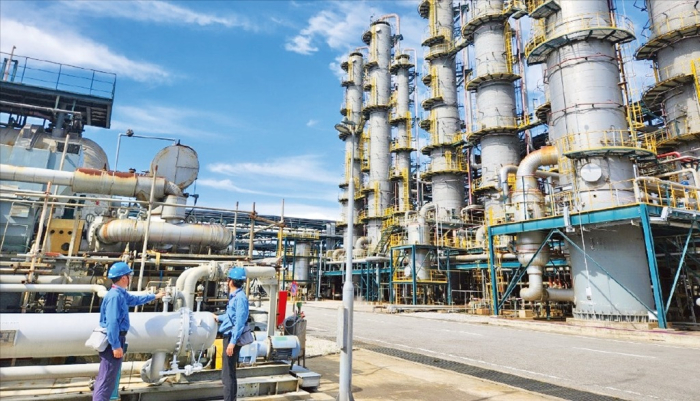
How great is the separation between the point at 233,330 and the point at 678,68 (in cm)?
3113

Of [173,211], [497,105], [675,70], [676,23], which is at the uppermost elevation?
[676,23]

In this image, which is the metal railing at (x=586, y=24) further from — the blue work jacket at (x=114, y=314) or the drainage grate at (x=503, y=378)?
the blue work jacket at (x=114, y=314)

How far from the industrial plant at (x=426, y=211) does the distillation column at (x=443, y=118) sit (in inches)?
8.6

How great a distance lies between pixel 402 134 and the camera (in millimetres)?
47875

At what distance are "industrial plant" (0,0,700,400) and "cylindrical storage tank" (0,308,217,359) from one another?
0.02 metres

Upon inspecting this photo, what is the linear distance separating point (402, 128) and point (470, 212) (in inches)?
552

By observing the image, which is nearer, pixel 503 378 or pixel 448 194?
pixel 503 378

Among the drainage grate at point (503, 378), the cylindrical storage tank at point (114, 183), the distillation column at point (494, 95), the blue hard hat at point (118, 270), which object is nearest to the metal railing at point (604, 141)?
the distillation column at point (494, 95)

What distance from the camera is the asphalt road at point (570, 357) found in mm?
7918

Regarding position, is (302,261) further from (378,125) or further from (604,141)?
(604,141)

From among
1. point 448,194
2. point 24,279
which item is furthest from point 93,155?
point 448,194

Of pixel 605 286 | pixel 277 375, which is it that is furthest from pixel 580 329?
Answer: pixel 277 375

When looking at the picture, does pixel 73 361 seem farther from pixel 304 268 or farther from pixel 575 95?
pixel 304 268

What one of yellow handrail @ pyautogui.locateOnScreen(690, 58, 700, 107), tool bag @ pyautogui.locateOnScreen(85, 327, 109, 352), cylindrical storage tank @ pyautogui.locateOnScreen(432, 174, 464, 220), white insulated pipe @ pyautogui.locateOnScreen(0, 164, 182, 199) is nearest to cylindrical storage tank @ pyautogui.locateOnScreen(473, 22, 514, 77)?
cylindrical storage tank @ pyautogui.locateOnScreen(432, 174, 464, 220)
